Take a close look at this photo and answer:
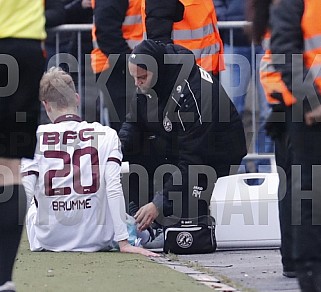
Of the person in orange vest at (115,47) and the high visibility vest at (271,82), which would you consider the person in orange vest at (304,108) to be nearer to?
the high visibility vest at (271,82)

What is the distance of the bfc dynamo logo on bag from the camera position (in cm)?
652

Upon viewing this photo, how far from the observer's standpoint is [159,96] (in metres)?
6.89

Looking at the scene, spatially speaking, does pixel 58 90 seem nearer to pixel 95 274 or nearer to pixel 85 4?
pixel 95 274

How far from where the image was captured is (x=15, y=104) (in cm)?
430

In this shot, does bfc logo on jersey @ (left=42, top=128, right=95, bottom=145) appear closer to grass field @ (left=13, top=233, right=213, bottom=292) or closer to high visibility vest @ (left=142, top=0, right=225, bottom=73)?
grass field @ (left=13, top=233, right=213, bottom=292)

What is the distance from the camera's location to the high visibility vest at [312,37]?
401 centimetres

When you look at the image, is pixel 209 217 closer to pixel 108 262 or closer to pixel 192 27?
pixel 108 262

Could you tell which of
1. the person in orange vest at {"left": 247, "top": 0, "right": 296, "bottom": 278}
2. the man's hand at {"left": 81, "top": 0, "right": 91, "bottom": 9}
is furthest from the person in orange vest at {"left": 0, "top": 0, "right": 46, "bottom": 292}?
the man's hand at {"left": 81, "top": 0, "right": 91, "bottom": 9}

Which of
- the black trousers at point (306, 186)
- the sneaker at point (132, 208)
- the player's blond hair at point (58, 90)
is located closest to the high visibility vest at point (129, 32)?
the sneaker at point (132, 208)

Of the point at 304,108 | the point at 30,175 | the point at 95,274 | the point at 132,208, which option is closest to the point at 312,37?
the point at 304,108

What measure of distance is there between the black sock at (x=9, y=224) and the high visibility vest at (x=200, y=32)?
3303 mm

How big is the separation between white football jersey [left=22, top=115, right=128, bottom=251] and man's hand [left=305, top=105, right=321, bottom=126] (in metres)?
2.57

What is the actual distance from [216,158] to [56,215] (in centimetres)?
110

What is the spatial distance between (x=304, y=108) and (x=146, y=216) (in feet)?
9.08
